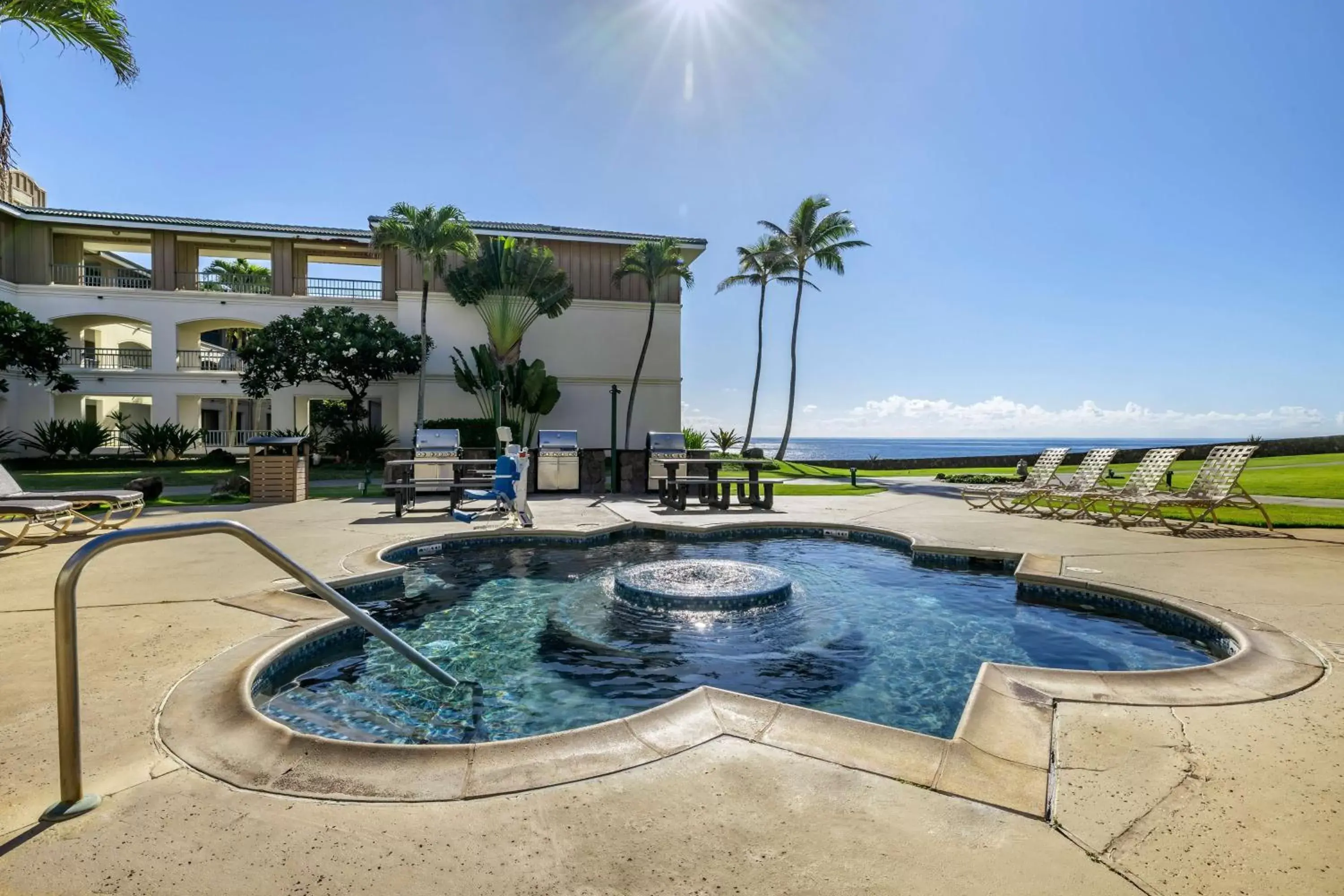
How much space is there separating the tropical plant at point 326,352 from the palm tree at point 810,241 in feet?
57.4

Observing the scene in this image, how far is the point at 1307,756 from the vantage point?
2.65m

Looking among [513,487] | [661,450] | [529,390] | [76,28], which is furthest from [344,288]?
[513,487]

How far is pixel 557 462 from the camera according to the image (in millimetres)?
14969

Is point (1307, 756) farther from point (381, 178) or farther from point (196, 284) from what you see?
point (196, 284)

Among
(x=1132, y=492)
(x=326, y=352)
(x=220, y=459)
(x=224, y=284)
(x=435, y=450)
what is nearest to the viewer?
(x=1132, y=492)

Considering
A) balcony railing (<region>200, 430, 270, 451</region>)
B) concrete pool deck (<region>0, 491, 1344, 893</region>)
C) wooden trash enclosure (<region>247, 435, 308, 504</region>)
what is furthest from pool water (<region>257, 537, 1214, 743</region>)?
balcony railing (<region>200, 430, 270, 451</region>)

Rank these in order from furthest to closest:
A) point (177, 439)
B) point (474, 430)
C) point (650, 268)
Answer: point (650, 268) → point (177, 439) → point (474, 430)

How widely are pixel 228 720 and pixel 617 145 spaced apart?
55.8ft

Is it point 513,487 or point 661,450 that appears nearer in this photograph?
point 513,487

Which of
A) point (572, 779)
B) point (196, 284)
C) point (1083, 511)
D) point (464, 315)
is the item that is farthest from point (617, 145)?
point (196, 284)

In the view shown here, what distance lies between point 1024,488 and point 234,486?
638 inches

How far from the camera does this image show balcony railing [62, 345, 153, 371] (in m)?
25.5

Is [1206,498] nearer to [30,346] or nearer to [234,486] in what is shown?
[234,486]

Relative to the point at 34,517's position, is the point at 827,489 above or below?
below
